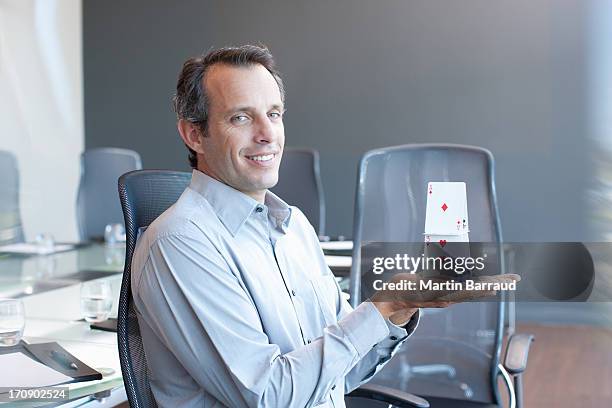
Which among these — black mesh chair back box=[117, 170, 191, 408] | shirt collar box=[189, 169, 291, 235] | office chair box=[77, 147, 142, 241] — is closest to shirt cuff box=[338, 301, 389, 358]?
shirt collar box=[189, 169, 291, 235]

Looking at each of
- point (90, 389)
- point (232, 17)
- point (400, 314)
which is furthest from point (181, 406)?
point (232, 17)

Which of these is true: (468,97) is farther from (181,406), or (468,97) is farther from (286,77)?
(181,406)

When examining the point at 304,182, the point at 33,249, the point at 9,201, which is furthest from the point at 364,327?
the point at 9,201

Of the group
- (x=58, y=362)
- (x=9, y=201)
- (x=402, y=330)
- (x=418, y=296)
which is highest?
(x=418, y=296)

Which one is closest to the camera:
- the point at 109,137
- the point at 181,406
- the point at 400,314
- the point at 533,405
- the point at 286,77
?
the point at 181,406

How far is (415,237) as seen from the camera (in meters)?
2.13

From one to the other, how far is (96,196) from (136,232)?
10.7 ft

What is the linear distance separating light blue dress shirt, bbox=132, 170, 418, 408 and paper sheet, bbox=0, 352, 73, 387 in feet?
0.76

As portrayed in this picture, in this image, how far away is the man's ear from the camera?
1501mm

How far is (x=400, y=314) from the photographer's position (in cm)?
144

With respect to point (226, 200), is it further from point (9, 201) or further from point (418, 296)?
point (9, 201)

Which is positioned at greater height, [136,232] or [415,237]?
[136,232]

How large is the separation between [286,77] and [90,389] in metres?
4.49

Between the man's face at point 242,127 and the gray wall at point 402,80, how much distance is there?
409cm
